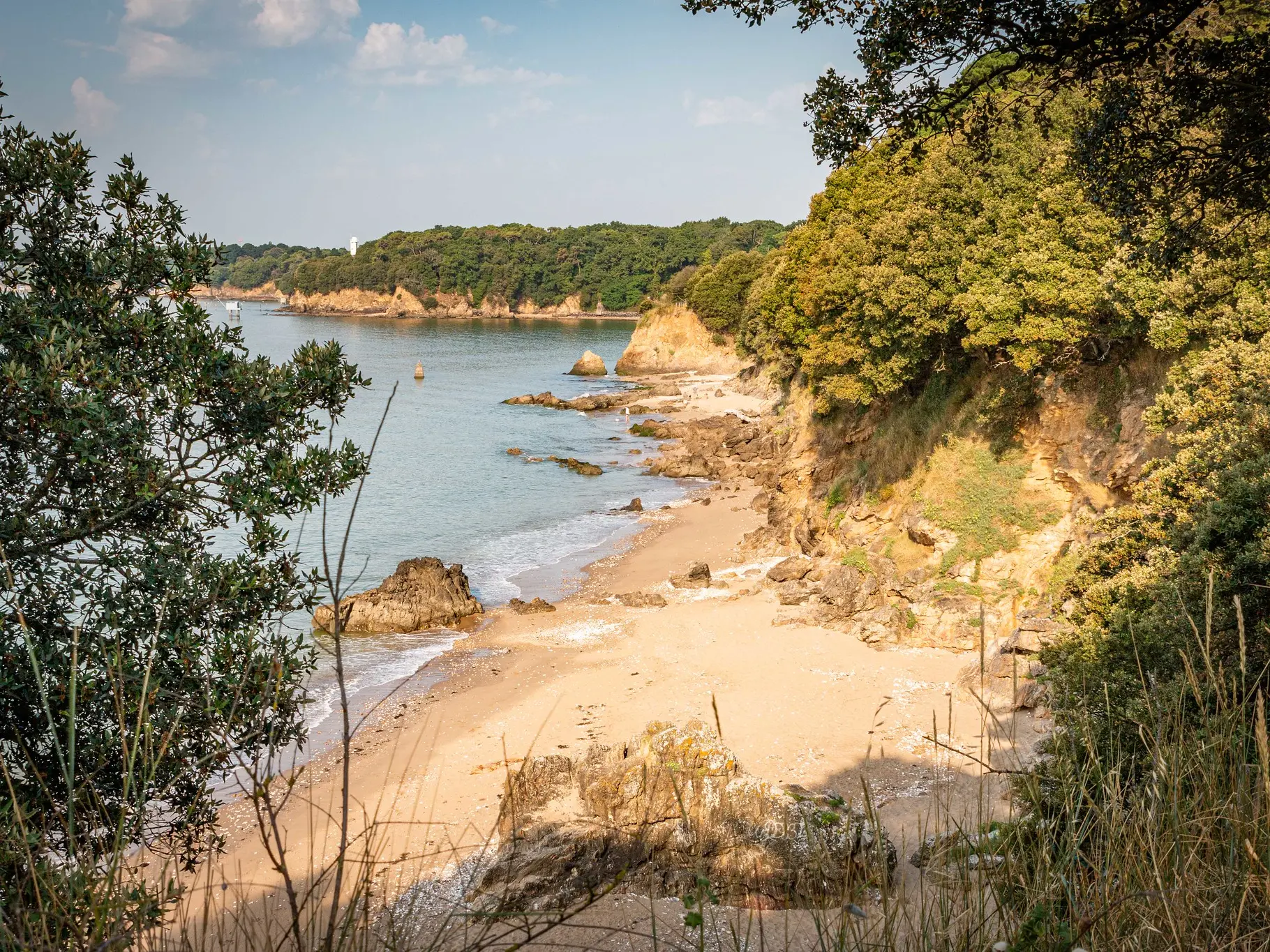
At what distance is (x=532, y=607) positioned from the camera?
25.7 m

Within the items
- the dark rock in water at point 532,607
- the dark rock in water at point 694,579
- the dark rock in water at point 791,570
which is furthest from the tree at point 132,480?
the dark rock in water at point 694,579

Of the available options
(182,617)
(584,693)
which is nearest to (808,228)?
(584,693)

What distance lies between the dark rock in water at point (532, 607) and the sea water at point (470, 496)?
1444 mm

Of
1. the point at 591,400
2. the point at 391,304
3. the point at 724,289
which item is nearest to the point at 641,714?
the point at 591,400

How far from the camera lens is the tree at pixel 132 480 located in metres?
6.99

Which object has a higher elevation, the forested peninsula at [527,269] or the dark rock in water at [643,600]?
the forested peninsula at [527,269]

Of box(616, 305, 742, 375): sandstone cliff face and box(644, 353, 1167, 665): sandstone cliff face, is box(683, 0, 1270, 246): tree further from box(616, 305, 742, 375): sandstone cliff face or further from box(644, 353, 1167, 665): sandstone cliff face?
box(616, 305, 742, 375): sandstone cliff face

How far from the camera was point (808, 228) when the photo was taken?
32438 mm

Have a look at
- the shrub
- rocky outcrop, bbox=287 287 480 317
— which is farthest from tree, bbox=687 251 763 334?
rocky outcrop, bbox=287 287 480 317

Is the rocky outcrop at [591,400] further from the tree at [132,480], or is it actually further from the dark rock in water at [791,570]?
the tree at [132,480]

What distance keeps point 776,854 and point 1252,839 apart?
7148 mm

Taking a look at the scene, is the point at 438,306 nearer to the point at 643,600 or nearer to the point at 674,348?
the point at 674,348

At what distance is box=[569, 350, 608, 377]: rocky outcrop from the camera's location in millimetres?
90375

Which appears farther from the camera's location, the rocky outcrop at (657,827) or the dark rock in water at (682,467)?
the dark rock in water at (682,467)
